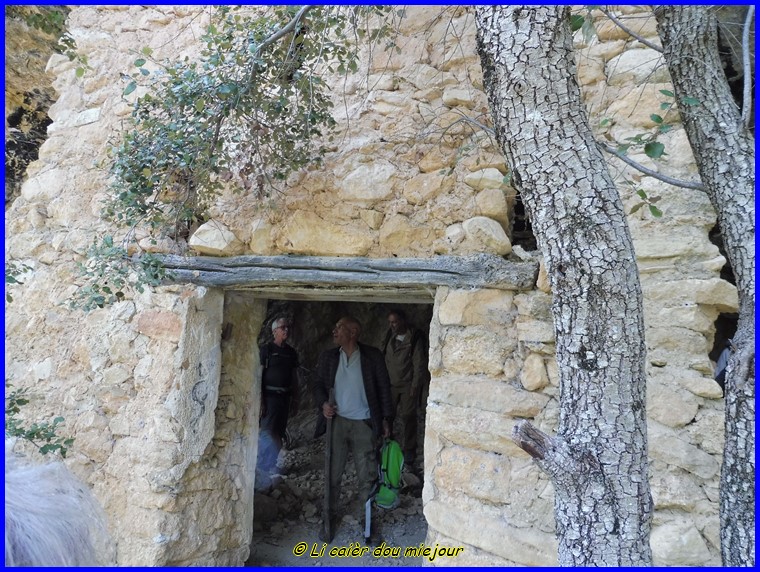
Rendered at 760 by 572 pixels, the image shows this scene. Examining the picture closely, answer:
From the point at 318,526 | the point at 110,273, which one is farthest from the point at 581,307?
the point at 318,526

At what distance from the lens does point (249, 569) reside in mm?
2916

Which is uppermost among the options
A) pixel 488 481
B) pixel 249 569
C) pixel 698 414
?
pixel 698 414

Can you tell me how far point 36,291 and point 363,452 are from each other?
216 cm

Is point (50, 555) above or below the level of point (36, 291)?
below

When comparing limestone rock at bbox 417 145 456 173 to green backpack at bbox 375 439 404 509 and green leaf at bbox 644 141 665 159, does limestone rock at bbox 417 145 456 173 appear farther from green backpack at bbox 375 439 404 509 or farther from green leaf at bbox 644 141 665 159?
green backpack at bbox 375 439 404 509

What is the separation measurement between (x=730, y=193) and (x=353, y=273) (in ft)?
4.91

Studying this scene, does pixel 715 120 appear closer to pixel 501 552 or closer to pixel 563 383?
pixel 563 383

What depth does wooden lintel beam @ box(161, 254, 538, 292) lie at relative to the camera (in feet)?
7.76

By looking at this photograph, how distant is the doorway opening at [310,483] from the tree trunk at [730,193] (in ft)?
8.08

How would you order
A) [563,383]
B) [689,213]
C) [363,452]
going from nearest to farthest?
[563,383] < [689,213] < [363,452]

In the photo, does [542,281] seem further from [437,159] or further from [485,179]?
[437,159]

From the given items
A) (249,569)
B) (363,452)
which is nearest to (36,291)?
(249,569)

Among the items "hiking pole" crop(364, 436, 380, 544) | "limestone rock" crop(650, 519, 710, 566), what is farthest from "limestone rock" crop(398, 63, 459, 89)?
"hiking pole" crop(364, 436, 380, 544)

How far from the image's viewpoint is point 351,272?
2604 millimetres
